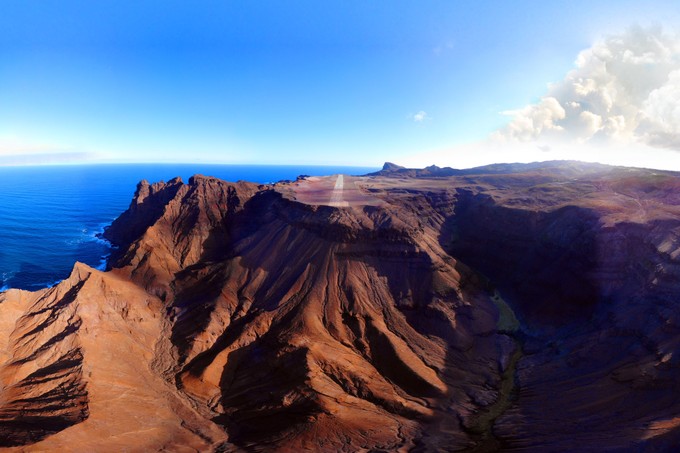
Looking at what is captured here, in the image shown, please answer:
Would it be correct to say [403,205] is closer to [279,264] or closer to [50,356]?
[279,264]

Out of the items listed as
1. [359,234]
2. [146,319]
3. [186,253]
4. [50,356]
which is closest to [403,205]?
[359,234]

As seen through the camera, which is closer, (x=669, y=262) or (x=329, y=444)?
(x=329, y=444)

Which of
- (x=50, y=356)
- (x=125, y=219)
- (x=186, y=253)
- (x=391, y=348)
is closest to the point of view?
(x=50, y=356)

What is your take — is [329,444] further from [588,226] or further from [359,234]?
[588,226]

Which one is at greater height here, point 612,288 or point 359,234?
point 359,234

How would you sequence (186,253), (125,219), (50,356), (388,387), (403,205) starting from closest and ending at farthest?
(50,356) → (388,387) → (186,253) → (403,205) → (125,219)

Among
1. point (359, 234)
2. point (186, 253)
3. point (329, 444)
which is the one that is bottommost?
point (329, 444)
